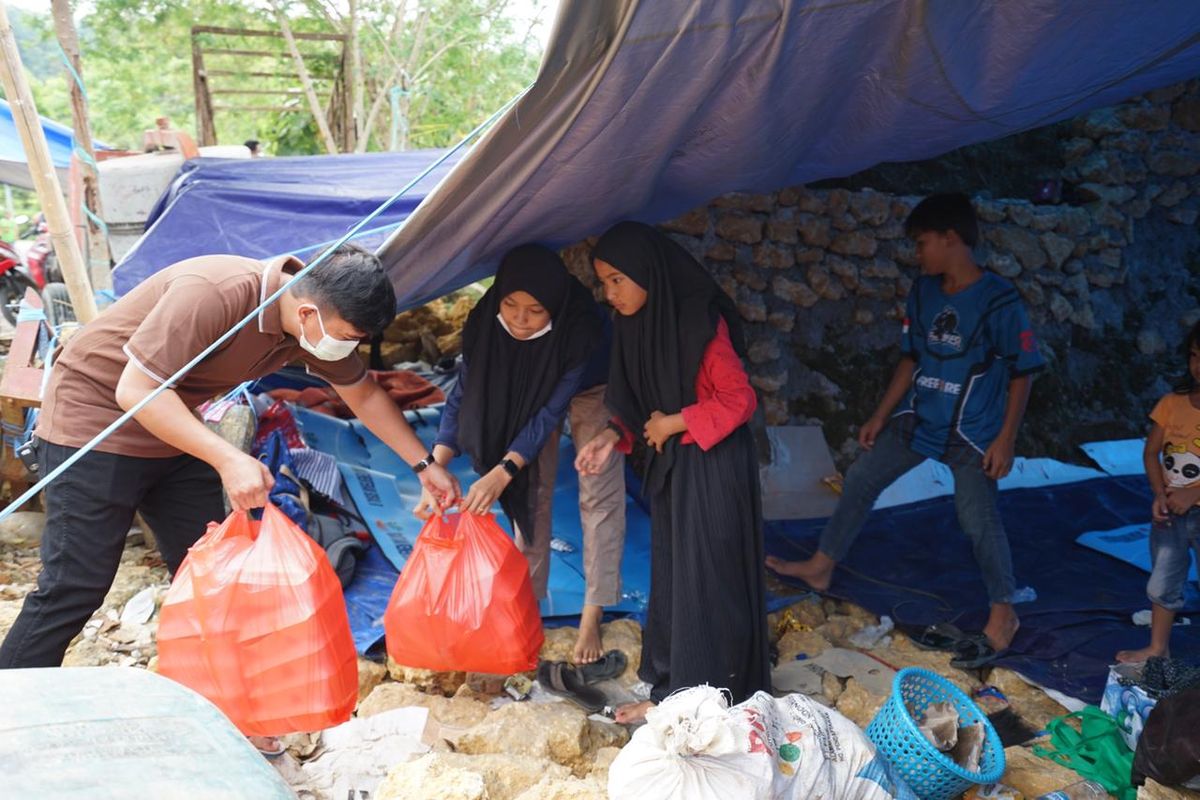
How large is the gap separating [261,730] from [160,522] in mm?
668

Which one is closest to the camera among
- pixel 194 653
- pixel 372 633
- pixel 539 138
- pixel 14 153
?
pixel 194 653

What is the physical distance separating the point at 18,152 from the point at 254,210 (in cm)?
759

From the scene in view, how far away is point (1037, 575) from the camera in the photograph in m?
3.75

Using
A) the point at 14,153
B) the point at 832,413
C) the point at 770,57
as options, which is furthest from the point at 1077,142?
the point at 14,153

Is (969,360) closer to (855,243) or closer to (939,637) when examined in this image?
(939,637)

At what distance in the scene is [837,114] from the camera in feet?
9.12

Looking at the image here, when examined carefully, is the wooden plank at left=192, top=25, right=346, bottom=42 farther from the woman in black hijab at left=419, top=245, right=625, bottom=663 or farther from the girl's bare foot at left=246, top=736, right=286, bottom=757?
the girl's bare foot at left=246, top=736, right=286, bottom=757

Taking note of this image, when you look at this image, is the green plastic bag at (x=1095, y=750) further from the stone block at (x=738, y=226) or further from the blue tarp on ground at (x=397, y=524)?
the stone block at (x=738, y=226)

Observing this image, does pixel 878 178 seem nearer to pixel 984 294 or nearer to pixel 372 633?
pixel 984 294

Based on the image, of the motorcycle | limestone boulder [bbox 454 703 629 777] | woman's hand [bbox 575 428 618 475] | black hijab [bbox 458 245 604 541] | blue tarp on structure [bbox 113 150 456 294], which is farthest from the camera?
the motorcycle

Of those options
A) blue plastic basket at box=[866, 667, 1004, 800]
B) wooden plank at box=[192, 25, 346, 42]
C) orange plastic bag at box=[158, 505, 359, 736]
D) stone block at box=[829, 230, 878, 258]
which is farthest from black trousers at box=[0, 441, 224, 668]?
wooden plank at box=[192, 25, 346, 42]

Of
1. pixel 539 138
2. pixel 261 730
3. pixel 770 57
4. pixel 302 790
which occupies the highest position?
pixel 770 57

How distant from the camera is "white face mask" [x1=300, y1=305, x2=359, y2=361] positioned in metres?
2.19

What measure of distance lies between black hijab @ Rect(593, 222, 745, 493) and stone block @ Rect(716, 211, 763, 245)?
6.09 feet
